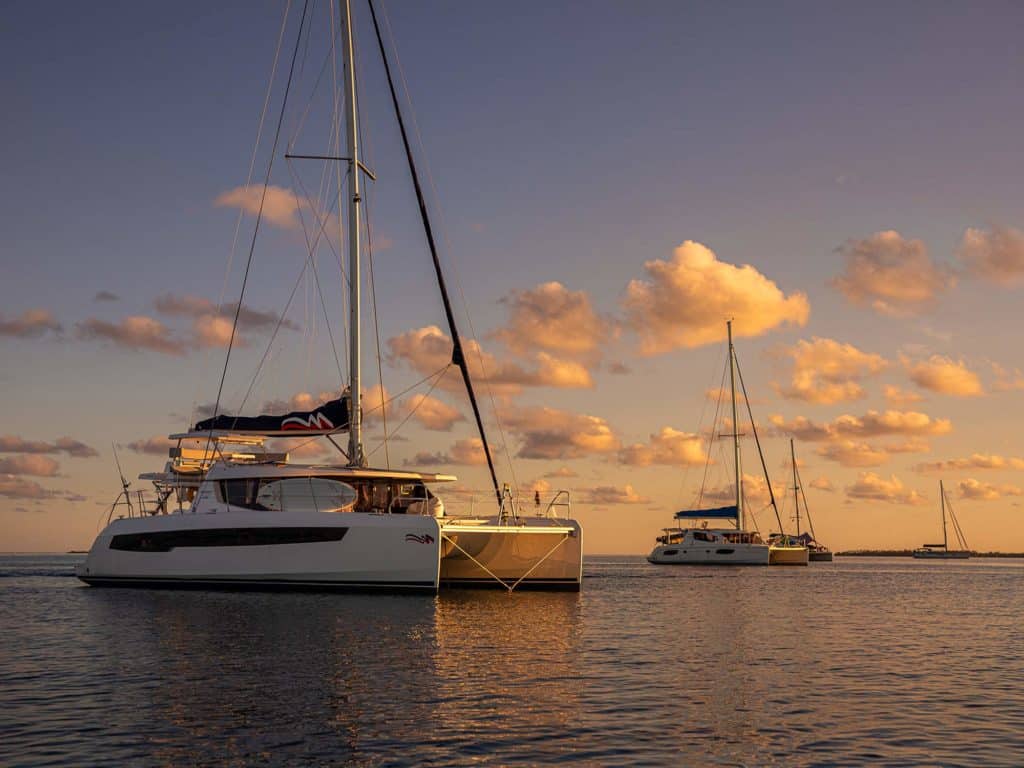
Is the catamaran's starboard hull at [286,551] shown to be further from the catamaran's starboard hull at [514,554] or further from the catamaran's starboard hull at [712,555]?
the catamaran's starboard hull at [712,555]

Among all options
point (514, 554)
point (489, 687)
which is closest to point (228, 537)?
point (514, 554)

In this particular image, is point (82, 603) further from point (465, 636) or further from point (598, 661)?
point (598, 661)

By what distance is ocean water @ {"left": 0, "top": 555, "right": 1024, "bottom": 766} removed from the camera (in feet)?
33.9

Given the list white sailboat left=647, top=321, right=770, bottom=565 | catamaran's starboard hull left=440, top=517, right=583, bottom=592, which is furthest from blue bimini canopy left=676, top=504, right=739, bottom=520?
catamaran's starboard hull left=440, top=517, right=583, bottom=592

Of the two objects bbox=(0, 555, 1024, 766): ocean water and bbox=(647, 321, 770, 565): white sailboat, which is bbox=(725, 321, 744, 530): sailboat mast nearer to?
bbox=(647, 321, 770, 565): white sailboat

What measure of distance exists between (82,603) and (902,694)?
22.6 metres

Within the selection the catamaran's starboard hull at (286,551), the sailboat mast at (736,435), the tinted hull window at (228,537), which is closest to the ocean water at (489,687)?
the catamaran's starboard hull at (286,551)

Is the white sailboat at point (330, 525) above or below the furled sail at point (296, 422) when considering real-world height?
below

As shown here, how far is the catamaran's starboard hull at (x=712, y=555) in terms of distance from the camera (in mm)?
75125

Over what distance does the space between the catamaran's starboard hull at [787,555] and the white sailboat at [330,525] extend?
52.9 meters

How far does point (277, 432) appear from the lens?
101 feet

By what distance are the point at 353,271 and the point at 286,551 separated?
853 cm

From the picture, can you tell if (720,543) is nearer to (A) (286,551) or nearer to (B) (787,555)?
(B) (787,555)

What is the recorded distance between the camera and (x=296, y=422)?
30.4 meters
